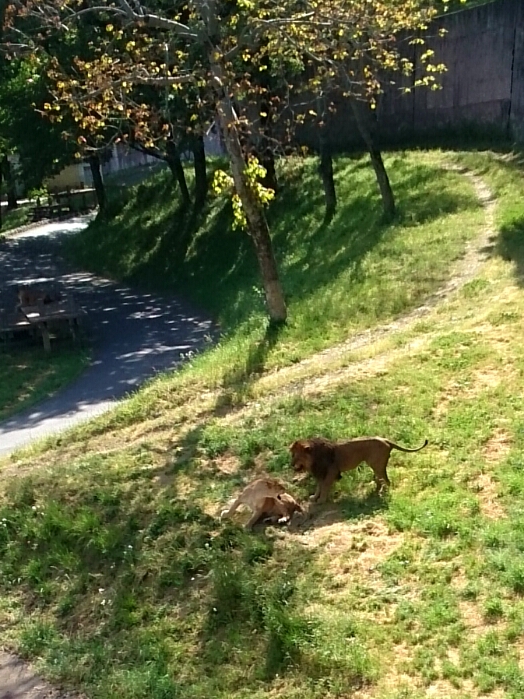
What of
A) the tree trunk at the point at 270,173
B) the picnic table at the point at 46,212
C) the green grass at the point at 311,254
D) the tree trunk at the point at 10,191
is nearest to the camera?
the green grass at the point at 311,254

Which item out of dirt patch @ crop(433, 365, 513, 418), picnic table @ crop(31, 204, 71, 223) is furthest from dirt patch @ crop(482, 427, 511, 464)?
picnic table @ crop(31, 204, 71, 223)

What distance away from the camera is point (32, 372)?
46.8ft

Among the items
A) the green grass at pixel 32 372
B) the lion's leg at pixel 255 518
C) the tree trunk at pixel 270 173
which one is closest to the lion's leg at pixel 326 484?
the lion's leg at pixel 255 518

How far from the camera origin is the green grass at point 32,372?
12818mm

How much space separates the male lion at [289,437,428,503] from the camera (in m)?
6.29

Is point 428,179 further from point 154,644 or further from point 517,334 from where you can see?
point 154,644

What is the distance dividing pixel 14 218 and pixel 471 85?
82.6ft

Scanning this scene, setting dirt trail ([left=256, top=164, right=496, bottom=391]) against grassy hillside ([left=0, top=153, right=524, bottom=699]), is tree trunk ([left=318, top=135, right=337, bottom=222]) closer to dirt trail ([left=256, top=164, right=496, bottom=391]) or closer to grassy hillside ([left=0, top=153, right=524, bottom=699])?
dirt trail ([left=256, top=164, right=496, bottom=391])

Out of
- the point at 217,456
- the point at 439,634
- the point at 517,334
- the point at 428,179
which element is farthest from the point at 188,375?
the point at 428,179

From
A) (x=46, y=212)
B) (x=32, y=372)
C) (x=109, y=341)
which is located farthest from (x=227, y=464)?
(x=46, y=212)

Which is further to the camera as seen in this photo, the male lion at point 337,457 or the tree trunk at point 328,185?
the tree trunk at point 328,185

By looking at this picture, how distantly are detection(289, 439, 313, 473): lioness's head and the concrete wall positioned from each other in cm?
1239

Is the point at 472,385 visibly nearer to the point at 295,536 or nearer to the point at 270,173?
the point at 295,536

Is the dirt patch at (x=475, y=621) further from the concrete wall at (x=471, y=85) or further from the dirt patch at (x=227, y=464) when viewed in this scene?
the concrete wall at (x=471, y=85)
